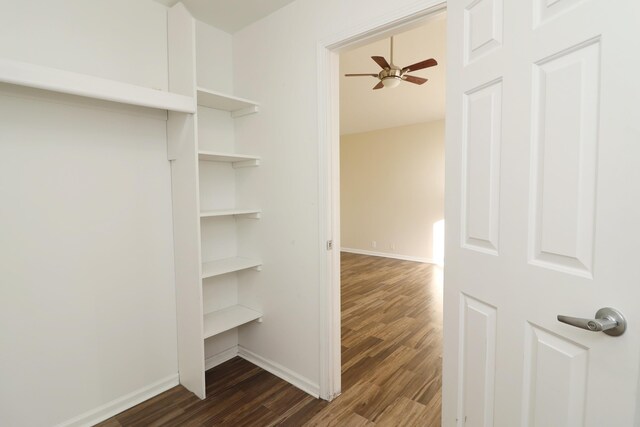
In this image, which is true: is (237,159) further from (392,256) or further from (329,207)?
(392,256)

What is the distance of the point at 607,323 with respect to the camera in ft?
2.50

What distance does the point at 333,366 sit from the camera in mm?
2061

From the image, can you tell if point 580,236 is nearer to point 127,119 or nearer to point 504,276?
point 504,276

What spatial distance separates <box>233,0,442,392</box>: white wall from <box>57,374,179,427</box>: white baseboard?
65 centimetres

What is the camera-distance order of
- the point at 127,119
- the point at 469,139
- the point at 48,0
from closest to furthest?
the point at 469,139
the point at 48,0
the point at 127,119

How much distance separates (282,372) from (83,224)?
1647mm

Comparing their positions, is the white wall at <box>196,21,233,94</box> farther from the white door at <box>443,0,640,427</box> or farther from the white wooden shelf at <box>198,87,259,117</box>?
the white door at <box>443,0,640,427</box>

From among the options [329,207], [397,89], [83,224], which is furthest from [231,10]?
[397,89]

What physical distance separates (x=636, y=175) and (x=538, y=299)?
426mm

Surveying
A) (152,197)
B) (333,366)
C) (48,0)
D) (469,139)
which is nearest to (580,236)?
(469,139)

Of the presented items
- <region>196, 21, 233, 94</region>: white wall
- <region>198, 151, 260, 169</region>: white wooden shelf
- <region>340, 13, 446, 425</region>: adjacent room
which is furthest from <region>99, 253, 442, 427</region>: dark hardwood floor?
<region>196, 21, 233, 94</region>: white wall

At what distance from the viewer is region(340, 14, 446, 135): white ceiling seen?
115 inches

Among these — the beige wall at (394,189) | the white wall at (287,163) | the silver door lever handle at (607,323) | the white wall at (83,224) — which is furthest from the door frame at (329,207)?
the beige wall at (394,189)

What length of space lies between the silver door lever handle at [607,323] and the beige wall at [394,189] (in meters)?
5.32
